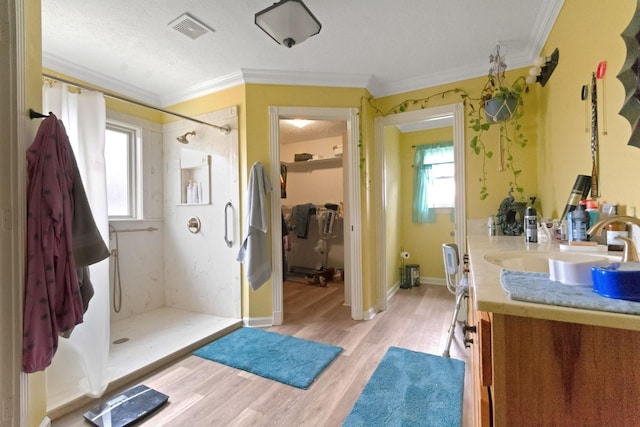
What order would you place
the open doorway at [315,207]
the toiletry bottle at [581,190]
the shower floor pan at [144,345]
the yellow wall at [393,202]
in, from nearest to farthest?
the toiletry bottle at [581,190] < the shower floor pan at [144,345] < the yellow wall at [393,202] < the open doorway at [315,207]

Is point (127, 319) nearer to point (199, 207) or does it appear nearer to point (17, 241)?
point (199, 207)

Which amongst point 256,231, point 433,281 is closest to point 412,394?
point 256,231

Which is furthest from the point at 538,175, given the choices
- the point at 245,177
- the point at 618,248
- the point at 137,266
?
the point at 137,266

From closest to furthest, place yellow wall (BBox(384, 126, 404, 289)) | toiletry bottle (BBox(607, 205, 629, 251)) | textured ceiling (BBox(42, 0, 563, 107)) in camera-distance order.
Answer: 1. toiletry bottle (BBox(607, 205, 629, 251))
2. textured ceiling (BBox(42, 0, 563, 107))
3. yellow wall (BBox(384, 126, 404, 289))

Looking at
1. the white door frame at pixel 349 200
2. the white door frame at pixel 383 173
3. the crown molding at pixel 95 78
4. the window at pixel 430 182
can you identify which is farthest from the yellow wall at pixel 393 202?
the crown molding at pixel 95 78

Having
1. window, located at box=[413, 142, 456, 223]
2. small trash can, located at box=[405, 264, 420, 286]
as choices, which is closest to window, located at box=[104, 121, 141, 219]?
small trash can, located at box=[405, 264, 420, 286]

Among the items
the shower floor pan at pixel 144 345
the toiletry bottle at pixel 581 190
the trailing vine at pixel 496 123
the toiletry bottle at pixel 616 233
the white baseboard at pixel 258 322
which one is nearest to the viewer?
the toiletry bottle at pixel 616 233

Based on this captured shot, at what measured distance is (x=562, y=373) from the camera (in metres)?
0.55

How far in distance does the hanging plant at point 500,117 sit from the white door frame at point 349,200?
112 cm

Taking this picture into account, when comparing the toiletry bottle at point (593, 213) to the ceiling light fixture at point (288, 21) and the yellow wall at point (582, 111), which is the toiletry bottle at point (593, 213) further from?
the ceiling light fixture at point (288, 21)

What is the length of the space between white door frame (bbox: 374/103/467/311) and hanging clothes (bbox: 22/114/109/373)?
2.49m

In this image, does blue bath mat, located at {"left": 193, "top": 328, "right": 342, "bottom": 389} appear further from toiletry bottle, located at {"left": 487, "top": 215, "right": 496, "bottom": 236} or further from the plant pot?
the plant pot

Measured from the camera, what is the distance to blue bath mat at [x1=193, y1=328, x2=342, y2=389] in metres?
1.81

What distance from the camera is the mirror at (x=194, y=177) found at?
2850 mm
